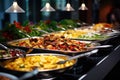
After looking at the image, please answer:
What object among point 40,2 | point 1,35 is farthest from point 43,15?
point 1,35

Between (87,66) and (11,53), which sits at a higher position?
(11,53)

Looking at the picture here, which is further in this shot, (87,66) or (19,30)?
(19,30)

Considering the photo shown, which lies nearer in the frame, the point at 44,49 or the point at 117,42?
the point at 44,49

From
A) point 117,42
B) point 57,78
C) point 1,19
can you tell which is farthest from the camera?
point 1,19

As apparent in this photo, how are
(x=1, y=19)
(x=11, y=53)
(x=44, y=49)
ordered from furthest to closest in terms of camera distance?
(x=1, y=19)
(x=44, y=49)
(x=11, y=53)

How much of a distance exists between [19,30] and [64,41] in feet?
2.28

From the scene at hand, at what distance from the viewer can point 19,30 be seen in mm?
2980

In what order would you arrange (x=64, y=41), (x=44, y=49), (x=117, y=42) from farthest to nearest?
(x=117, y=42) < (x=64, y=41) < (x=44, y=49)

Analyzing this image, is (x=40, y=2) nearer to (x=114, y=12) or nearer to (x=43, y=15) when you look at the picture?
(x=43, y=15)

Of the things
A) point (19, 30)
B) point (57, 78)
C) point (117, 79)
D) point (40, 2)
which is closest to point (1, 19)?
point (40, 2)

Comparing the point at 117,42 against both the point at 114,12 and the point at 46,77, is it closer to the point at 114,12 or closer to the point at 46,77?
the point at 46,77

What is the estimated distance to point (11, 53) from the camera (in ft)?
6.20

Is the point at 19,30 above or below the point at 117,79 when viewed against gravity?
above

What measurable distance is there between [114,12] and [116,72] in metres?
4.74
